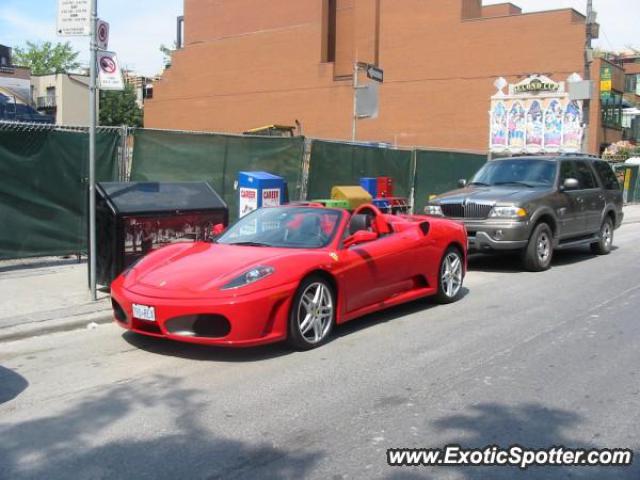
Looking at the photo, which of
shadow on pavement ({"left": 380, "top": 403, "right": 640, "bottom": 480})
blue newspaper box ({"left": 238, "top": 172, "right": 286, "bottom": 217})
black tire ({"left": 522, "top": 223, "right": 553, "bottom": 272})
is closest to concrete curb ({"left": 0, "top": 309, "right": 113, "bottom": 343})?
blue newspaper box ({"left": 238, "top": 172, "right": 286, "bottom": 217})

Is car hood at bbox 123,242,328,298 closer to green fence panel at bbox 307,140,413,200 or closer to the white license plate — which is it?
the white license plate

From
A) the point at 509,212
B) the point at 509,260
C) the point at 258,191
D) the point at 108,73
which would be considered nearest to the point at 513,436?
the point at 108,73

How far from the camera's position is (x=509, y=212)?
10.8m

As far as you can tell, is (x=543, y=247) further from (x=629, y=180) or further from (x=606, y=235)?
(x=629, y=180)

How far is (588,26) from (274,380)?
21.2m

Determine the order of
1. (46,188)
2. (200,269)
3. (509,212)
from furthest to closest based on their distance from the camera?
(509,212), (46,188), (200,269)

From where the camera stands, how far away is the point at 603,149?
3809 centimetres

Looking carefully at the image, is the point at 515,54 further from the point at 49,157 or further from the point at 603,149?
the point at 49,157

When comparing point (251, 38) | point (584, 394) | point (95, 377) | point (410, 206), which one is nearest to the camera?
point (584, 394)

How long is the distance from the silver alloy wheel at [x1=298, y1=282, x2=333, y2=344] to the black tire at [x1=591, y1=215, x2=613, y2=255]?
329 inches

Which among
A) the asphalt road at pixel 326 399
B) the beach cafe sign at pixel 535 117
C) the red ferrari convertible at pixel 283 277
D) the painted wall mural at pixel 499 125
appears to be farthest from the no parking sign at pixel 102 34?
the painted wall mural at pixel 499 125

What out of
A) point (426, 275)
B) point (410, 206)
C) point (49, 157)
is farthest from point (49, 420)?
point (410, 206)

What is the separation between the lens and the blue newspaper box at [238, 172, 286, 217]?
10836 mm

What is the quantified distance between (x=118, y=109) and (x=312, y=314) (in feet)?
219
